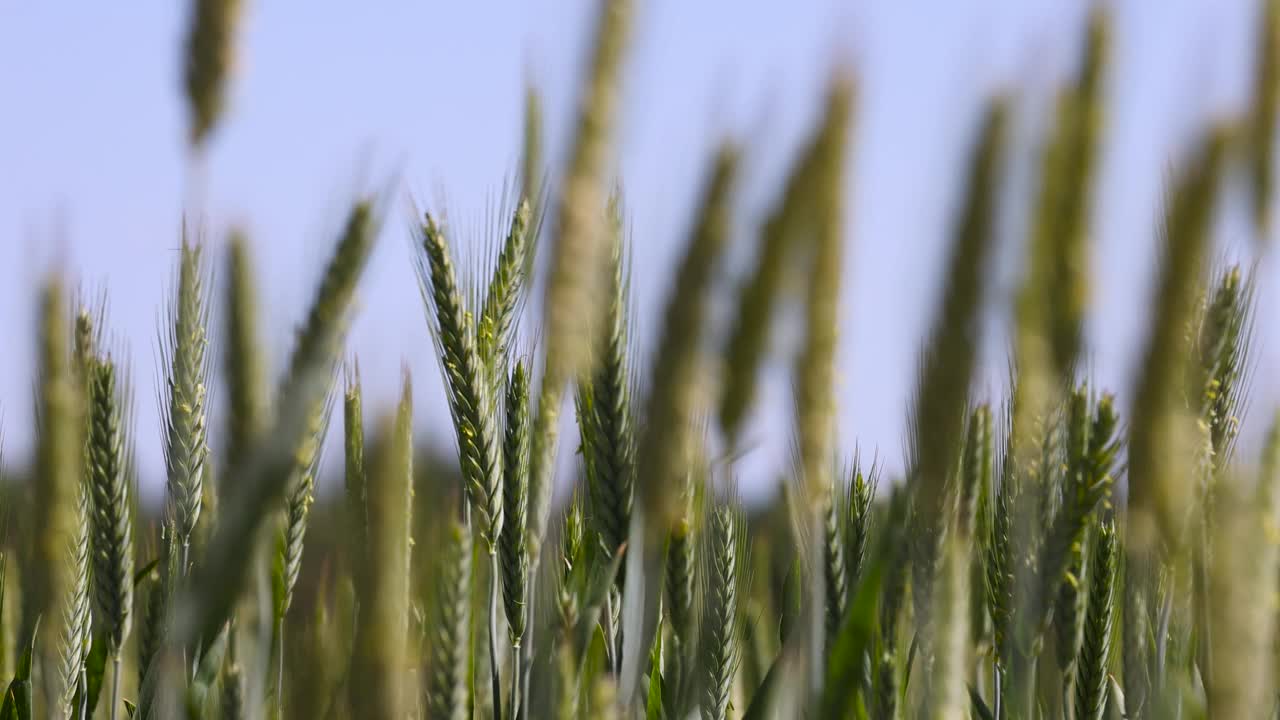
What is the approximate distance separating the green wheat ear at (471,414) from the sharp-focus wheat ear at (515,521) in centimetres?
3

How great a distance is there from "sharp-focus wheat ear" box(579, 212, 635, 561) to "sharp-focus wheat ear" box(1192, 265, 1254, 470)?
0.95 metres

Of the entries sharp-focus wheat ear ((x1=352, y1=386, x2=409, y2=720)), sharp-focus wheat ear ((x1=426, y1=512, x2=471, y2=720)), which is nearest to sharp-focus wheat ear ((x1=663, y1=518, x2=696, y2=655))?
sharp-focus wheat ear ((x1=426, y1=512, x2=471, y2=720))

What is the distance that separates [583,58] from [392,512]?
533 mm

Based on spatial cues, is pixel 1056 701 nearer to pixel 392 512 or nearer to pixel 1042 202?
pixel 1042 202

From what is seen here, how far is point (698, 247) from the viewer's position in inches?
57.7

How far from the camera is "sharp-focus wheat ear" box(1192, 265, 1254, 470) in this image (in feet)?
7.47

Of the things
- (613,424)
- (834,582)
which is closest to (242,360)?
(613,424)

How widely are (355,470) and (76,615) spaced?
600mm

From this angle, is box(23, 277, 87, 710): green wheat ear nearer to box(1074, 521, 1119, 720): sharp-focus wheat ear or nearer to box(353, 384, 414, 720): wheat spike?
box(353, 384, 414, 720): wheat spike

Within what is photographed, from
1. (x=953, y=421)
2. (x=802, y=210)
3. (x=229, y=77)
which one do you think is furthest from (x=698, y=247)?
(x=229, y=77)

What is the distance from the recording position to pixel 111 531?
220cm

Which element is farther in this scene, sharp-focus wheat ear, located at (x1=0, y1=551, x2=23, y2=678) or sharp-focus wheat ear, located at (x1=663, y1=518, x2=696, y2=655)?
sharp-focus wheat ear, located at (x1=0, y1=551, x2=23, y2=678)

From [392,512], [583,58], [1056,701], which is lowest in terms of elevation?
[1056,701]

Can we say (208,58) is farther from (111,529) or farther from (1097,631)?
(1097,631)
